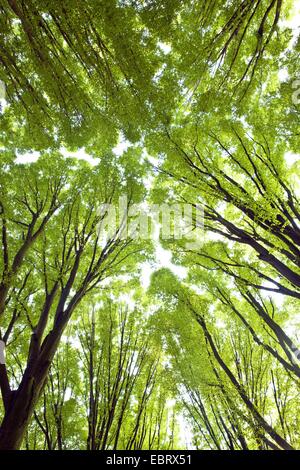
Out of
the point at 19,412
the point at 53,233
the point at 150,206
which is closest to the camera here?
the point at 19,412

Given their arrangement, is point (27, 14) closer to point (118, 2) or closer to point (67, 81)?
point (67, 81)

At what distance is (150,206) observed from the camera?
251 inches

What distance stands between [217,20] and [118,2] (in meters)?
1.91

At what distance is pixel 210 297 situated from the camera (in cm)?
717

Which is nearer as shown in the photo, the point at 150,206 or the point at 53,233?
the point at 53,233

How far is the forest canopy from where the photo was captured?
3.63m

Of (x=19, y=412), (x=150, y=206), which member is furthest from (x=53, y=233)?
(x=19, y=412)

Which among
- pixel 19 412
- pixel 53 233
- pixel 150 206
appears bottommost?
pixel 19 412

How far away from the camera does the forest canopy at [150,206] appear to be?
3635 millimetres

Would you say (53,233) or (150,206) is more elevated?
(150,206)

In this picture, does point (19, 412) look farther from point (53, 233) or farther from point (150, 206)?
point (150, 206)

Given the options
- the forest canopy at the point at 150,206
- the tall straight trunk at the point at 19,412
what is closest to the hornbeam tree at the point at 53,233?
the forest canopy at the point at 150,206
